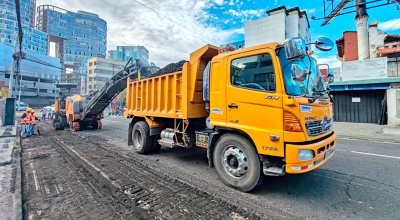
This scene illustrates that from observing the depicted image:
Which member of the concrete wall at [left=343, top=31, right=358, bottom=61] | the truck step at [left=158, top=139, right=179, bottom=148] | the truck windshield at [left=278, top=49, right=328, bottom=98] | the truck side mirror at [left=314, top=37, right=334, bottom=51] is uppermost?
the concrete wall at [left=343, top=31, right=358, bottom=61]

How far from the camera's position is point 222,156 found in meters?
3.89

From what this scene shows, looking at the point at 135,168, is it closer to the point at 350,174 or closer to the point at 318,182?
the point at 318,182

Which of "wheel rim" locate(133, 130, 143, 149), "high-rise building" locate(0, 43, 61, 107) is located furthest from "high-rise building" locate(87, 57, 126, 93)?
"wheel rim" locate(133, 130, 143, 149)

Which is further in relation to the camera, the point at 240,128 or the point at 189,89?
the point at 189,89

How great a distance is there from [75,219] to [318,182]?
14.2 ft

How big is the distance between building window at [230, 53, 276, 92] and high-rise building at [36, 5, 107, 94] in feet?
391

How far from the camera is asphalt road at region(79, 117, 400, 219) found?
294 centimetres

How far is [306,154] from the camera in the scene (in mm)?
3008

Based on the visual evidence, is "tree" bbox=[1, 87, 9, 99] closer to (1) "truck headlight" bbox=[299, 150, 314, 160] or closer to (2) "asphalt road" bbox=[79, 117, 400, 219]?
(2) "asphalt road" bbox=[79, 117, 400, 219]

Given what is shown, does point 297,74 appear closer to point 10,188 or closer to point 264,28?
point 10,188

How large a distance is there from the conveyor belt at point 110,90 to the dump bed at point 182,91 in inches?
169

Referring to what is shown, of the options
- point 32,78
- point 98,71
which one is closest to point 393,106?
point 98,71

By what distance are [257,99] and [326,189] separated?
7.16 ft

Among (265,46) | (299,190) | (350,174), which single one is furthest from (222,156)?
(350,174)
